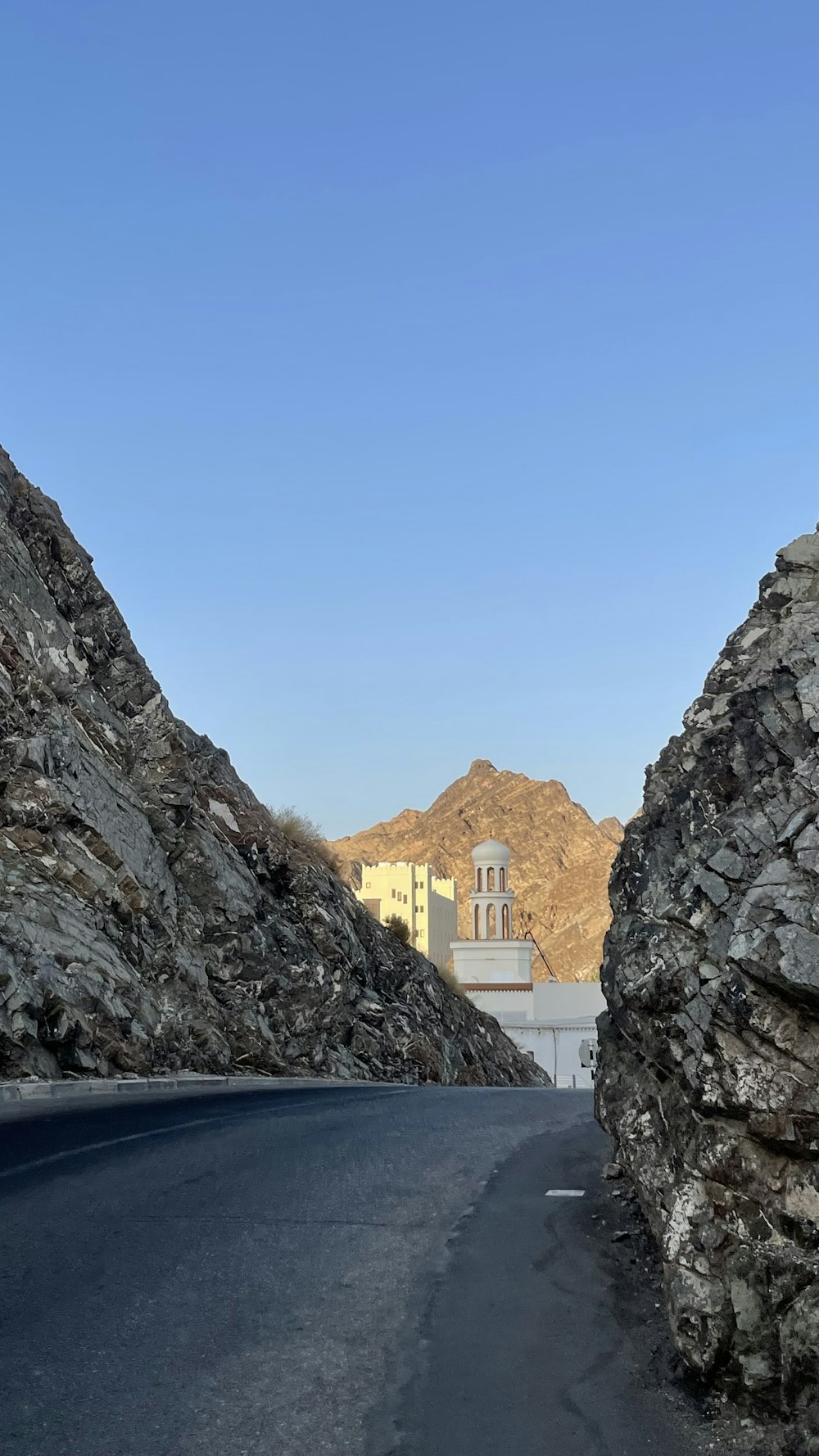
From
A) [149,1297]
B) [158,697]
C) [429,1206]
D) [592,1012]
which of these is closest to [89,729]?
[158,697]

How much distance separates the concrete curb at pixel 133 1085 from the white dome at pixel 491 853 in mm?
54239

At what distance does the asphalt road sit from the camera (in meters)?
4.93

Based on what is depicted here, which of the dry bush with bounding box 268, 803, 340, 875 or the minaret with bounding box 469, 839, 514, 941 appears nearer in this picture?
the dry bush with bounding box 268, 803, 340, 875

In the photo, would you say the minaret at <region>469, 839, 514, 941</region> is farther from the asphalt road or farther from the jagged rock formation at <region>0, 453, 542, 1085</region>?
the asphalt road

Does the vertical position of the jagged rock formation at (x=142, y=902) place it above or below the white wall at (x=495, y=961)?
above

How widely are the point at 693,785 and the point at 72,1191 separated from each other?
532 centimetres

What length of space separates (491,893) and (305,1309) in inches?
2896

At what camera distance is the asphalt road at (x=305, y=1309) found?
493cm

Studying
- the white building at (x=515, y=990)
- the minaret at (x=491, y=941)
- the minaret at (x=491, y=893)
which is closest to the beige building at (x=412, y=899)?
the minaret at (x=491, y=893)

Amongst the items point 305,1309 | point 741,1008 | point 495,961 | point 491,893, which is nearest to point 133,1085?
point 305,1309

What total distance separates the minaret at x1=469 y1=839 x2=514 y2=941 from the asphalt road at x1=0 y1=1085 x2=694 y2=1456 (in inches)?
2669

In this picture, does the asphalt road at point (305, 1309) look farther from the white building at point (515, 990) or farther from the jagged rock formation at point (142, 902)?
the white building at point (515, 990)

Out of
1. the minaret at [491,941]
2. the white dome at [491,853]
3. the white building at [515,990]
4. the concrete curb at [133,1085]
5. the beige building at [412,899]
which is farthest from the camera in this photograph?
the beige building at [412,899]

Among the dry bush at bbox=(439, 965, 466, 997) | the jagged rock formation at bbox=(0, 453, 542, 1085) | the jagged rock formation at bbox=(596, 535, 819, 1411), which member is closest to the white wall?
the dry bush at bbox=(439, 965, 466, 997)
